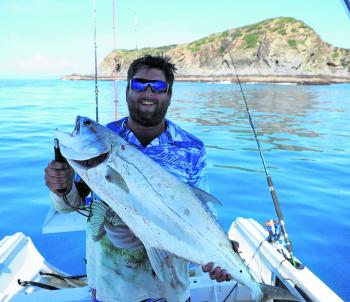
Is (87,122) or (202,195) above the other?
(87,122)

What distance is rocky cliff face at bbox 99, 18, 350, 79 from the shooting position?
105 meters

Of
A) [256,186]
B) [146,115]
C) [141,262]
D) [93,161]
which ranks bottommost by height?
[256,186]

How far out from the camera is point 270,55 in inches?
4281

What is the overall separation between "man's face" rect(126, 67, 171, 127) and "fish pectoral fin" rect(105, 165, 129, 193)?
0.71 m

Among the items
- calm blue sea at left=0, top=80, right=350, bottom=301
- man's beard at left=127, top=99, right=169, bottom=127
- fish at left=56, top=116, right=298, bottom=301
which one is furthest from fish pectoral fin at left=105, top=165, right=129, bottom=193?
calm blue sea at left=0, top=80, right=350, bottom=301

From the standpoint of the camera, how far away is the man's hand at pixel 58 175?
2426mm

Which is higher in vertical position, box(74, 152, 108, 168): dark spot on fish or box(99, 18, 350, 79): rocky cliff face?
box(99, 18, 350, 79): rocky cliff face

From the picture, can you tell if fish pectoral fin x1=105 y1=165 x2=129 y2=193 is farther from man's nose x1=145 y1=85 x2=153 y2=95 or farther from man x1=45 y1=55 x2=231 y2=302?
man's nose x1=145 y1=85 x2=153 y2=95

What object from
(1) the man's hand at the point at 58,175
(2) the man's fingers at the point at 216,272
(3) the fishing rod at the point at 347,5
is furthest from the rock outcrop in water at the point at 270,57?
(1) the man's hand at the point at 58,175

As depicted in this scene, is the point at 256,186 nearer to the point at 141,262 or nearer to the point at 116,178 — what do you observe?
the point at 141,262

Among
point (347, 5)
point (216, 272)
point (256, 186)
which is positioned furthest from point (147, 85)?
point (256, 186)

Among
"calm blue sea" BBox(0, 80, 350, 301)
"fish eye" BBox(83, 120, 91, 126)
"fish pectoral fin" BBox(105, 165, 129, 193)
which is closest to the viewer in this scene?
"fish pectoral fin" BBox(105, 165, 129, 193)

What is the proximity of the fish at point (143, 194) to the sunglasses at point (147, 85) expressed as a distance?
0.66 metres

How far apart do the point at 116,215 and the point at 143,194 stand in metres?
0.35
